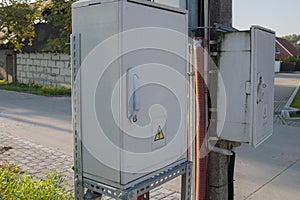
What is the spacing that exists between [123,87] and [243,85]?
89 cm

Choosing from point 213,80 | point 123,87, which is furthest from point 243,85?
point 123,87

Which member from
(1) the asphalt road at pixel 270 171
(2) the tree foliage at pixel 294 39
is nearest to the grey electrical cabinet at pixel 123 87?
(1) the asphalt road at pixel 270 171

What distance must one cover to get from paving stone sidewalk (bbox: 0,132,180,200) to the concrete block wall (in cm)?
993

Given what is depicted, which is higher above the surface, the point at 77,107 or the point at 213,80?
the point at 213,80

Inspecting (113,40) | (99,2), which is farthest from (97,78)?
(99,2)

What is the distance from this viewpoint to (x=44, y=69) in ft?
57.7

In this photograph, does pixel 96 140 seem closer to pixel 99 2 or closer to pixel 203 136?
pixel 99 2

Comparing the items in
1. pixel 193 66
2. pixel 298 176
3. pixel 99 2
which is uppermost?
pixel 99 2

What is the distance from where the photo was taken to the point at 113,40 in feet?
5.60

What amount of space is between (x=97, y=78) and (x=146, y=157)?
0.49 metres

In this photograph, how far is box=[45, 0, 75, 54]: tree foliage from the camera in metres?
14.8

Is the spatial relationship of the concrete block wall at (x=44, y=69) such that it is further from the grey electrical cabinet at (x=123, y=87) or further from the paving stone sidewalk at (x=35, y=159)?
the grey electrical cabinet at (x=123, y=87)

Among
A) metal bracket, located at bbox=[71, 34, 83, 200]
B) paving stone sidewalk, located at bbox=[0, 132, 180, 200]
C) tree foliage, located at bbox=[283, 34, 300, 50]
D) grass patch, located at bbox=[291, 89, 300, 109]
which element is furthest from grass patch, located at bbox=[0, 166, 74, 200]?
tree foliage, located at bbox=[283, 34, 300, 50]

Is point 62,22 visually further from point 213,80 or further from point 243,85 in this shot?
point 243,85
